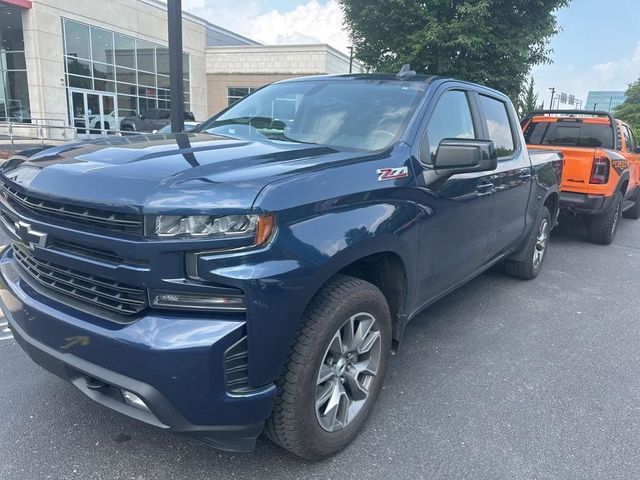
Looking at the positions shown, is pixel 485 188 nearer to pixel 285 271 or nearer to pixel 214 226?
pixel 285 271

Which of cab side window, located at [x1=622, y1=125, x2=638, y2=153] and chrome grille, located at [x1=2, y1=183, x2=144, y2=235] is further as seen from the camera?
cab side window, located at [x1=622, y1=125, x2=638, y2=153]

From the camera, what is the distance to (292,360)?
7.04 feet

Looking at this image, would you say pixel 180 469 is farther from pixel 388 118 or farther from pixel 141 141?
pixel 388 118

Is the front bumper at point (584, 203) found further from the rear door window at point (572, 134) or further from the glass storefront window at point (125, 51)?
the glass storefront window at point (125, 51)

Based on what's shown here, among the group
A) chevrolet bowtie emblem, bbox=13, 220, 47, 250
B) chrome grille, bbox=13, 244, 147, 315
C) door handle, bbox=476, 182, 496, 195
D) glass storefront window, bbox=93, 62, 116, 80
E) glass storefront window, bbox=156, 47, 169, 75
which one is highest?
glass storefront window, bbox=156, 47, 169, 75

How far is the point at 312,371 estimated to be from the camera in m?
2.19

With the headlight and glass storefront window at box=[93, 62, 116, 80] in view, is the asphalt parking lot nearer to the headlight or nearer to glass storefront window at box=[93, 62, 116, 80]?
the headlight

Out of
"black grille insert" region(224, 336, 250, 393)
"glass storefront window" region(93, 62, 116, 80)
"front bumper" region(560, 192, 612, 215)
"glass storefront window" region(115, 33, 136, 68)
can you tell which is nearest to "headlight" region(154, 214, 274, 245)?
"black grille insert" region(224, 336, 250, 393)

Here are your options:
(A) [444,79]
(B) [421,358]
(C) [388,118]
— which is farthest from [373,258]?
(A) [444,79]

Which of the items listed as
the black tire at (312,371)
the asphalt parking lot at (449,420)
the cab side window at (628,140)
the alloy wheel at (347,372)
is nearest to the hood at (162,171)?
the black tire at (312,371)

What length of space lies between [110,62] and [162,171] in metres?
26.8

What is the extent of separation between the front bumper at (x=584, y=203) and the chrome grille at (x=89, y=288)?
6626 millimetres

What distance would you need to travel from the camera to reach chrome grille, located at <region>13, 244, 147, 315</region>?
199 cm

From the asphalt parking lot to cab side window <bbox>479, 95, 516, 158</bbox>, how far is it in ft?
4.87
